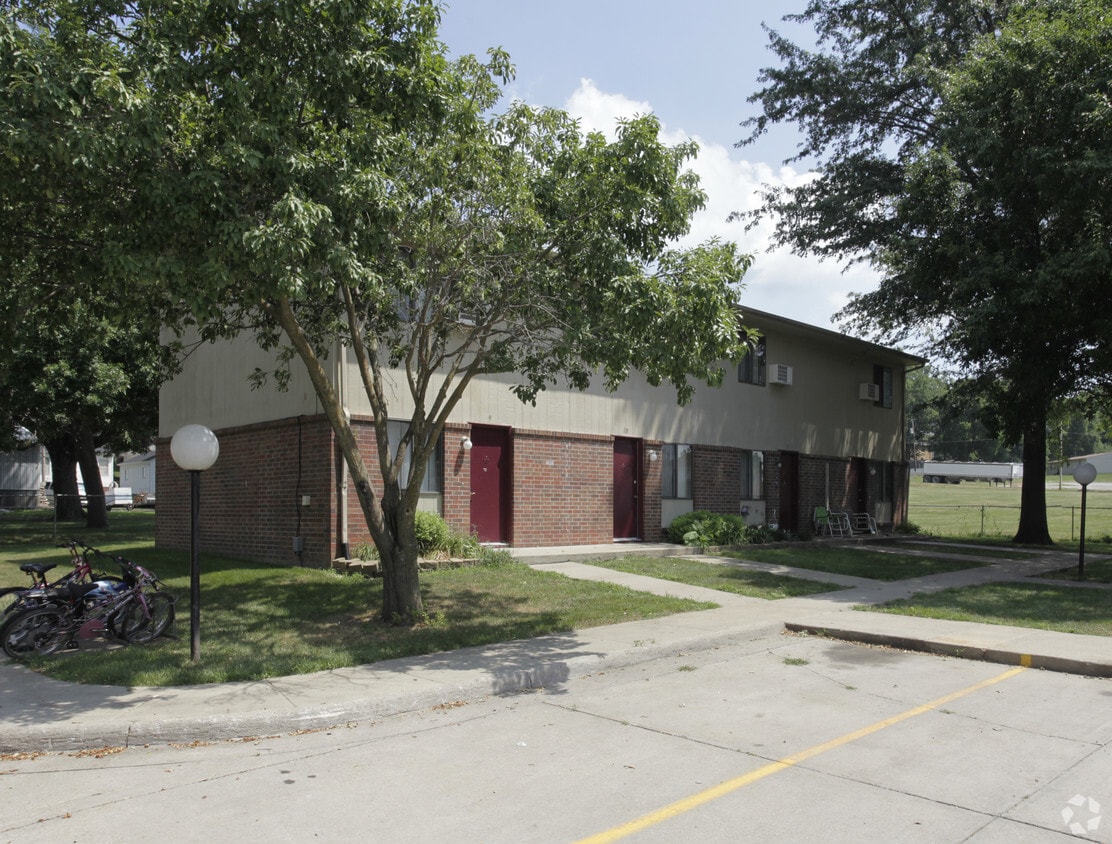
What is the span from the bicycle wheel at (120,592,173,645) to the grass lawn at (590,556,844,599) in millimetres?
7964

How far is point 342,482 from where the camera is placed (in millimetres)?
14672

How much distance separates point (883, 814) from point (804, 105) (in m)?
23.1

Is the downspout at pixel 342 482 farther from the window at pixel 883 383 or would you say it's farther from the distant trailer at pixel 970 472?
the distant trailer at pixel 970 472

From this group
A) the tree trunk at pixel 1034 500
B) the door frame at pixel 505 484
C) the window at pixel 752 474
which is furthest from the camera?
the tree trunk at pixel 1034 500

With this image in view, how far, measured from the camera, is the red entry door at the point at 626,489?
19.1 m

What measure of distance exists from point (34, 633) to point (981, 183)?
1825cm

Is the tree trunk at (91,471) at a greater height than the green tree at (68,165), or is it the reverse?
the green tree at (68,165)

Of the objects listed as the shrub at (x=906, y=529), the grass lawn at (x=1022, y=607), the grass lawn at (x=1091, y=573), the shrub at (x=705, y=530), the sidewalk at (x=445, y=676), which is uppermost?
the shrub at (x=705, y=530)

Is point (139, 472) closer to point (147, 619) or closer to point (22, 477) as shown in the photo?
point (22, 477)

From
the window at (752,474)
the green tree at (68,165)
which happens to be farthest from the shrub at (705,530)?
the green tree at (68,165)

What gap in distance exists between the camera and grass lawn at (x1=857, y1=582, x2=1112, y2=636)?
11.5 m

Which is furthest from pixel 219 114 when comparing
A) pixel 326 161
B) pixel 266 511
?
pixel 266 511

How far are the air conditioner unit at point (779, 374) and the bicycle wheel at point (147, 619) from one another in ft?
55.6

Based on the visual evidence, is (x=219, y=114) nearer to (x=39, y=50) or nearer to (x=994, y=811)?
(x=39, y=50)
